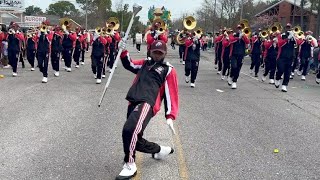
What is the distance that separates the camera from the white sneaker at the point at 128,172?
477 cm

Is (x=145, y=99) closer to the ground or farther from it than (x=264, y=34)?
closer to the ground

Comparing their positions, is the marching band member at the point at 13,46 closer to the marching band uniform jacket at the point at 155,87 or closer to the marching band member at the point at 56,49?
the marching band member at the point at 56,49

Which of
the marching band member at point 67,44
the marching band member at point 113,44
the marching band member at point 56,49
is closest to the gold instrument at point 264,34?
the marching band member at point 113,44

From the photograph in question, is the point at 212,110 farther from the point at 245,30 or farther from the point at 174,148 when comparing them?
the point at 245,30

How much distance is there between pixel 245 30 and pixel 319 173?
29.1 ft

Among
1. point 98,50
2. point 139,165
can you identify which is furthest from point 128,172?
point 98,50

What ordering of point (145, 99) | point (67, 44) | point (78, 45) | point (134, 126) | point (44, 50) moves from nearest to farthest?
1. point (134, 126)
2. point (145, 99)
3. point (44, 50)
4. point (67, 44)
5. point (78, 45)

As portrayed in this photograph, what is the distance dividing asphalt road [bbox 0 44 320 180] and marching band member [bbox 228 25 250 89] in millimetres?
1654

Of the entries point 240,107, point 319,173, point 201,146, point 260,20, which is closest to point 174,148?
point 201,146

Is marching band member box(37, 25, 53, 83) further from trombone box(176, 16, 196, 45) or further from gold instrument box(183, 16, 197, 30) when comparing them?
gold instrument box(183, 16, 197, 30)

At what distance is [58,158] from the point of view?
5.47 meters

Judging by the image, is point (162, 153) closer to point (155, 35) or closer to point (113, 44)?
point (155, 35)

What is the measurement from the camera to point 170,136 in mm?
6754

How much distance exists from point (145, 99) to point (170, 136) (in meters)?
2.00
